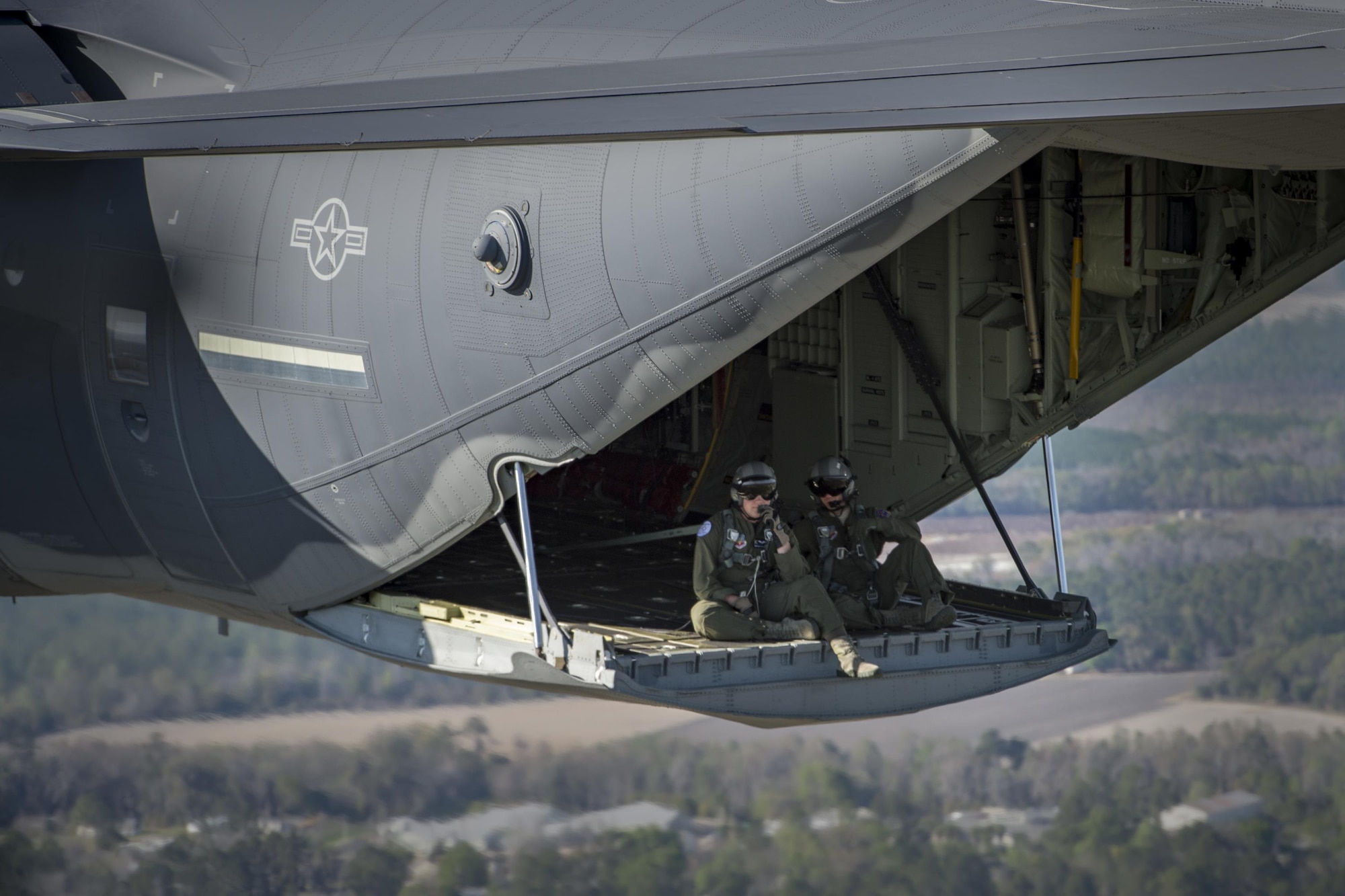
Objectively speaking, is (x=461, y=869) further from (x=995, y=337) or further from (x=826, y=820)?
(x=995, y=337)

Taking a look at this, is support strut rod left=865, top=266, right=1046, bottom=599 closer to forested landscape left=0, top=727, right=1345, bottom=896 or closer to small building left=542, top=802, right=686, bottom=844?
forested landscape left=0, top=727, right=1345, bottom=896

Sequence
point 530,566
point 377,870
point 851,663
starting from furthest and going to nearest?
1. point 377,870
2. point 851,663
3. point 530,566

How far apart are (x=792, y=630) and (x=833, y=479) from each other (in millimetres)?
Answer: 1247

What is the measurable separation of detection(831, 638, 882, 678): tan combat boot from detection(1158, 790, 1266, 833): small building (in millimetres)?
7755

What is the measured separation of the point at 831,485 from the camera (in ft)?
36.0

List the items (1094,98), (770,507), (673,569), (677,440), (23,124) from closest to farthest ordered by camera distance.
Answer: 1. (1094,98)
2. (23,124)
3. (770,507)
4. (673,569)
5. (677,440)

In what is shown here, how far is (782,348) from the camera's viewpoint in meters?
12.7

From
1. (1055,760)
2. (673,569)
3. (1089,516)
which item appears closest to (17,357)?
(673,569)

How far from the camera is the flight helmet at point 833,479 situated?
1095cm

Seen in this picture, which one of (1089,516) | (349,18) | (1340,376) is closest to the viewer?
(349,18)

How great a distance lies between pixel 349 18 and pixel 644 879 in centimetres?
658

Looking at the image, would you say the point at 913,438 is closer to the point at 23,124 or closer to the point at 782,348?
the point at 782,348

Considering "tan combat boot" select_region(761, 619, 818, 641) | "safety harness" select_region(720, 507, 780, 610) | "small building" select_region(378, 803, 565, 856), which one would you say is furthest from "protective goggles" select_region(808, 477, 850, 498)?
"small building" select_region(378, 803, 565, 856)

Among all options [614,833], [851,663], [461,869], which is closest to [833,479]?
[851,663]
